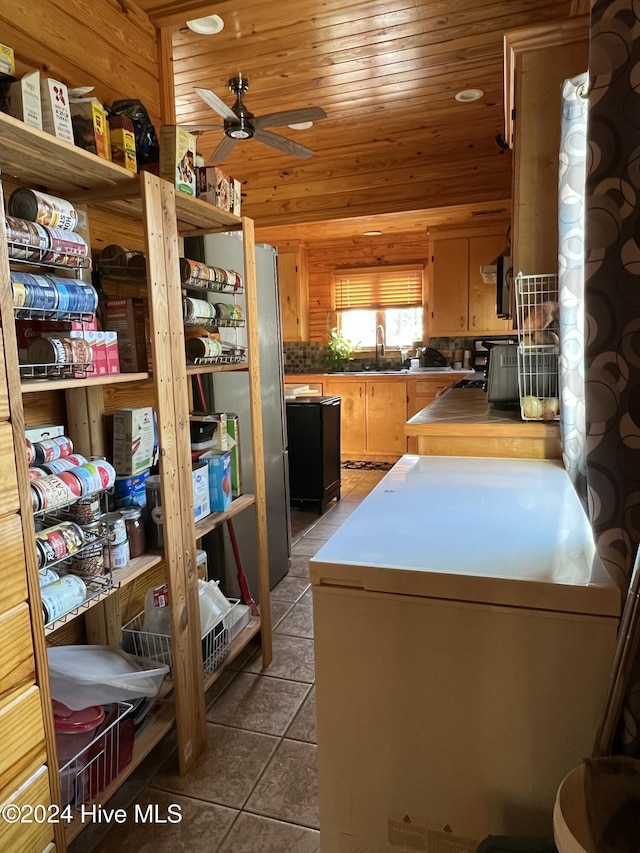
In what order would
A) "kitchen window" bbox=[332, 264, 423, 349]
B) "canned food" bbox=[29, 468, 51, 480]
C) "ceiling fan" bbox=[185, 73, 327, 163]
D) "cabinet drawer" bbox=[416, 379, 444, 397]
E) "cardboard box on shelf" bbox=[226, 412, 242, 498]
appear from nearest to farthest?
"canned food" bbox=[29, 468, 51, 480] < "cardboard box on shelf" bbox=[226, 412, 242, 498] < "ceiling fan" bbox=[185, 73, 327, 163] < "cabinet drawer" bbox=[416, 379, 444, 397] < "kitchen window" bbox=[332, 264, 423, 349]

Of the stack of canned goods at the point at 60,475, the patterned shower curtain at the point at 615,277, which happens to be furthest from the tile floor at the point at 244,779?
the patterned shower curtain at the point at 615,277

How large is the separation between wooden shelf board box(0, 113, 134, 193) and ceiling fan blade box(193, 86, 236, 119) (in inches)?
47.0

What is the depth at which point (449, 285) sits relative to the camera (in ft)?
19.2

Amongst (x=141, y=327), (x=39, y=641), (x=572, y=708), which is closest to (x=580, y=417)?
(x=572, y=708)

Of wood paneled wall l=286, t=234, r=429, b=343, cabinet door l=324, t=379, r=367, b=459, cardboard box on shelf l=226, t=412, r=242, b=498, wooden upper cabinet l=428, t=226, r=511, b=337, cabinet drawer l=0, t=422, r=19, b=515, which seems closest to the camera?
cabinet drawer l=0, t=422, r=19, b=515

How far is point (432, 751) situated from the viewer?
3.70 ft

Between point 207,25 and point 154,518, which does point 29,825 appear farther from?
point 207,25

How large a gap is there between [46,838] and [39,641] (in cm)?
45

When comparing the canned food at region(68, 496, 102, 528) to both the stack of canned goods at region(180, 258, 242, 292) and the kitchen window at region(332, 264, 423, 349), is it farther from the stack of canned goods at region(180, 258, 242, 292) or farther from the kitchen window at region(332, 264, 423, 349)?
the kitchen window at region(332, 264, 423, 349)

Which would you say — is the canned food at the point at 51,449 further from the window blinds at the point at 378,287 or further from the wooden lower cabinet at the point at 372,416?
the window blinds at the point at 378,287

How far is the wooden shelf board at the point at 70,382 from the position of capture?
4.11 feet

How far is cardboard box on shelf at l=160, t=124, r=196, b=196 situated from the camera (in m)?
1.69

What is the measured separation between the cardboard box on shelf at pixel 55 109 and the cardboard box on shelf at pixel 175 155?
36cm

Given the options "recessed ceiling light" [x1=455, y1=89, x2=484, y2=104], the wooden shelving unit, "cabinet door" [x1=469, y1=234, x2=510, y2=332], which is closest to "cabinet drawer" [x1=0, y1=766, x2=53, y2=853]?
the wooden shelving unit
